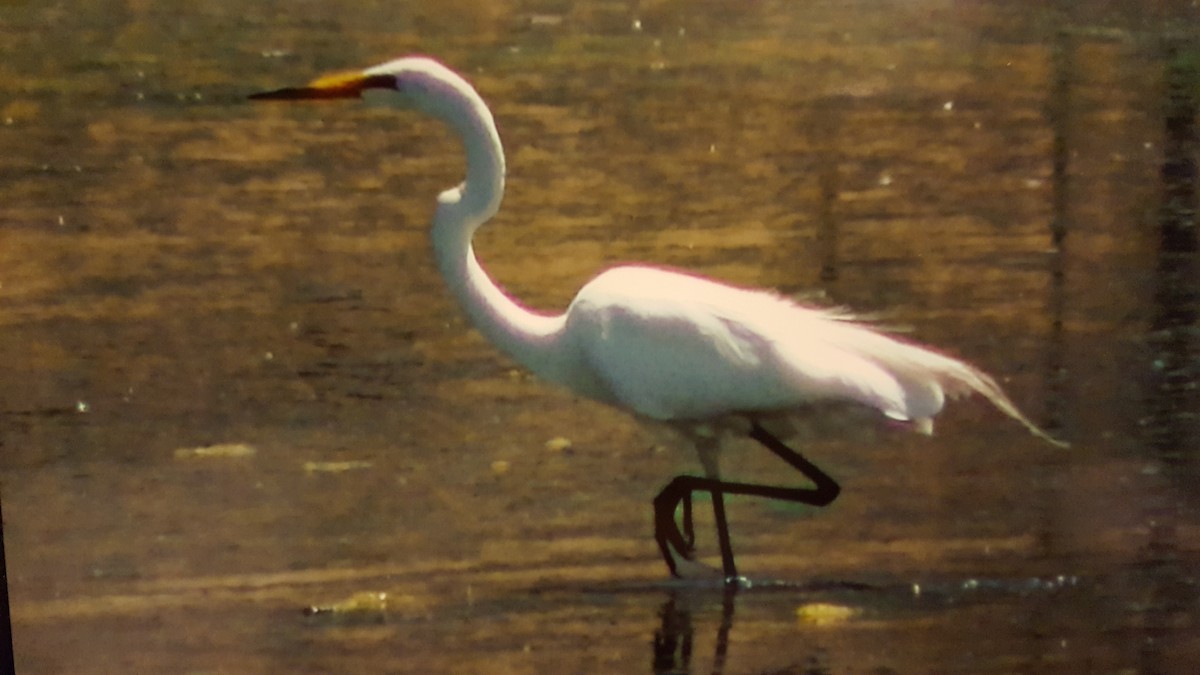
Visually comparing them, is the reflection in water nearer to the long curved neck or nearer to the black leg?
the black leg

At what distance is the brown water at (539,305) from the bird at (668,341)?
0.06 ft

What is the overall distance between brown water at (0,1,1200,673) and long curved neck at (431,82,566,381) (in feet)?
0.06

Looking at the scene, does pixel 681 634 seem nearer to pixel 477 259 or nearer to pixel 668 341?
pixel 668 341

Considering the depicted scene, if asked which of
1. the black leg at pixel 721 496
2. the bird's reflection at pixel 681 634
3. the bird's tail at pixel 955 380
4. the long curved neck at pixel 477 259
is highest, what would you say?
the long curved neck at pixel 477 259

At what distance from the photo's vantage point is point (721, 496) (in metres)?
1.02

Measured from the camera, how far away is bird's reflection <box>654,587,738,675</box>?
1.03 meters

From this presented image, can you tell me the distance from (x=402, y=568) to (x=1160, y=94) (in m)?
0.86

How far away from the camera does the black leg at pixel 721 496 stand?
1018 mm

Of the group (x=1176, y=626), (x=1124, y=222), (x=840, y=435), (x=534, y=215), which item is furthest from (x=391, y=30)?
(x=1176, y=626)

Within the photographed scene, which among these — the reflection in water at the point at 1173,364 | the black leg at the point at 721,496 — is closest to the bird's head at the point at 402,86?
the black leg at the point at 721,496

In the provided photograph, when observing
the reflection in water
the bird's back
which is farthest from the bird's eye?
the reflection in water

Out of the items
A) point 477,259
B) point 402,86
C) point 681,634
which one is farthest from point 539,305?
point 681,634

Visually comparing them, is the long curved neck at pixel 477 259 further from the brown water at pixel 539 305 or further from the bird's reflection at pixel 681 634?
the bird's reflection at pixel 681 634

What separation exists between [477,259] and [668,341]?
189 millimetres
